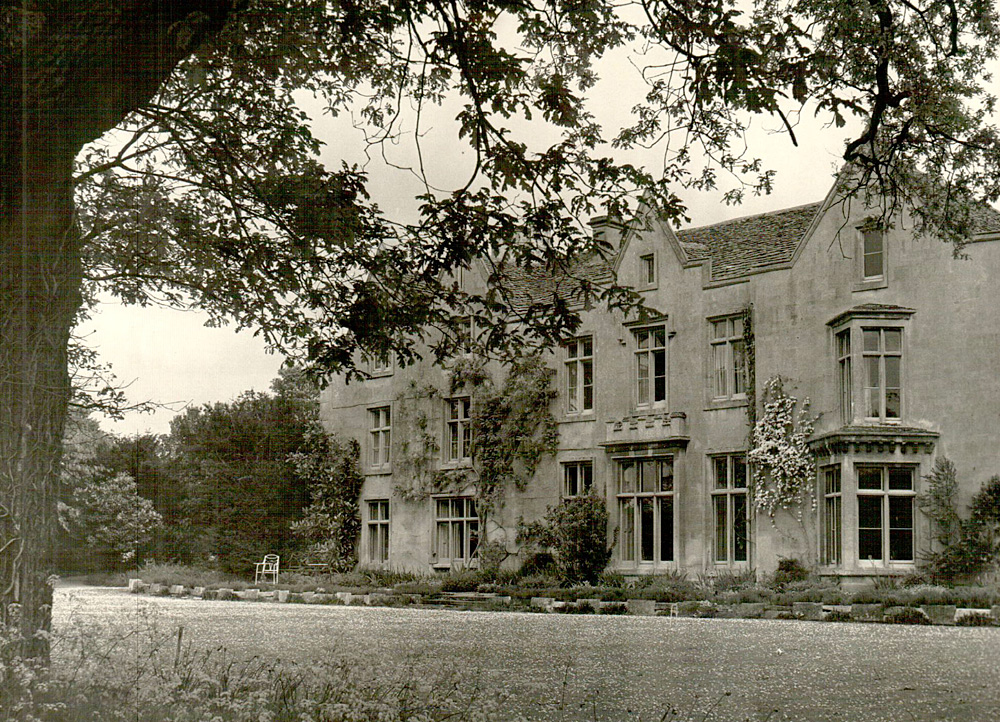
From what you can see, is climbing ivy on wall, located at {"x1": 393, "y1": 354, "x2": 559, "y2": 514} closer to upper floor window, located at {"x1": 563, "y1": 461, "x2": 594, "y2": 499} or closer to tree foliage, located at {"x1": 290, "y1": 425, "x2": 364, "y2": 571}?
upper floor window, located at {"x1": 563, "y1": 461, "x2": 594, "y2": 499}

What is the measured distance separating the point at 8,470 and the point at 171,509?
2968cm

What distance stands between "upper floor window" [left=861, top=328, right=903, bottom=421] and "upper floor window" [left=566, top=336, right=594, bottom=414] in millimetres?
7005

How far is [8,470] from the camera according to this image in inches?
262

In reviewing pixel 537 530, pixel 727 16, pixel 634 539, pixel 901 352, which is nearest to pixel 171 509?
pixel 537 530

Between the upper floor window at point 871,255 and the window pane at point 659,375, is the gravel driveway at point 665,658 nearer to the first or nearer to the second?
the window pane at point 659,375

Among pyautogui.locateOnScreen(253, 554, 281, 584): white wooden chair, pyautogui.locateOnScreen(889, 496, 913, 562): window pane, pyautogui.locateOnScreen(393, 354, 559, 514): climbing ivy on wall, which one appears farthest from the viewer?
pyautogui.locateOnScreen(253, 554, 281, 584): white wooden chair

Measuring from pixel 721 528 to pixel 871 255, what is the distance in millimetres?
6554

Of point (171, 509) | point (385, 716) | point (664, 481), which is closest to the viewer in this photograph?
point (385, 716)

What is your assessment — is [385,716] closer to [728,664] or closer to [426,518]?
[728,664]

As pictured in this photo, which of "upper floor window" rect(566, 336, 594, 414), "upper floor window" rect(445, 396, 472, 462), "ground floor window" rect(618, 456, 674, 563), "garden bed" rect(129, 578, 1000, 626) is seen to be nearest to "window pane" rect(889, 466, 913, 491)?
"garden bed" rect(129, 578, 1000, 626)

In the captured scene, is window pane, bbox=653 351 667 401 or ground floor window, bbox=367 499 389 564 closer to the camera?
window pane, bbox=653 351 667 401

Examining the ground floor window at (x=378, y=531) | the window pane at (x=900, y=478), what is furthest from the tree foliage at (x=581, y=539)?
the ground floor window at (x=378, y=531)

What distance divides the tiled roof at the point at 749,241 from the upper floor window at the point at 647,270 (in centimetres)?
84

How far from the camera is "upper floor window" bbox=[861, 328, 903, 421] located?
20.8 meters
